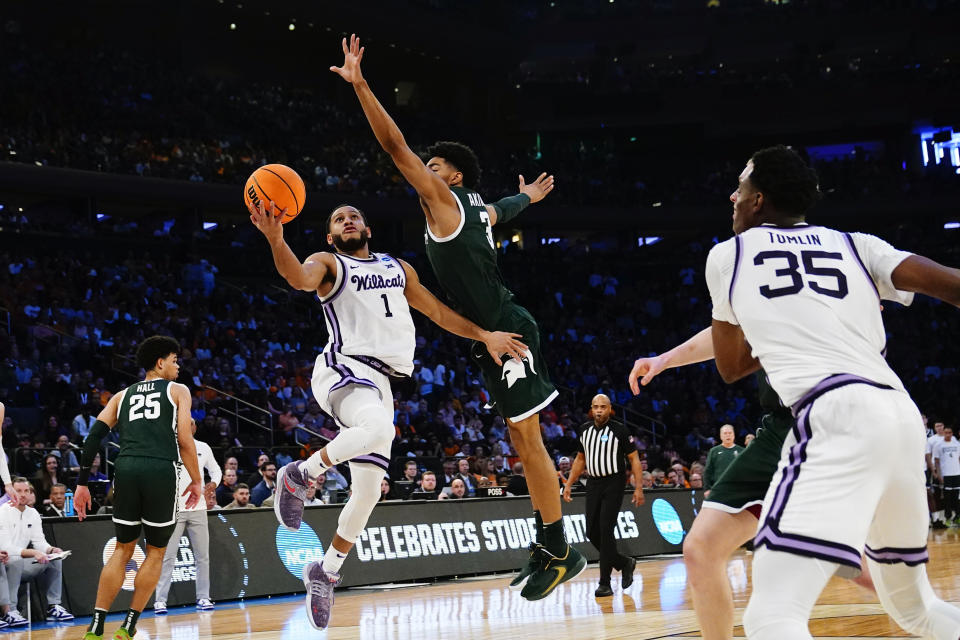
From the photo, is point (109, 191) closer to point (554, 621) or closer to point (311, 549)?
point (311, 549)

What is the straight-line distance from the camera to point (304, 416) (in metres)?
18.3

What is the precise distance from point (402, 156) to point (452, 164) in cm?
74

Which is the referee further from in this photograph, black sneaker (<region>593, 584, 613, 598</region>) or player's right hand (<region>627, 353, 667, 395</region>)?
player's right hand (<region>627, 353, 667, 395</region>)

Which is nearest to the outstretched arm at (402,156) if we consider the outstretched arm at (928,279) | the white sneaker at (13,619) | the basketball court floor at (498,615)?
the outstretched arm at (928,279)

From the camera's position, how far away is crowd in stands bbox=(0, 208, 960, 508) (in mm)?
15859

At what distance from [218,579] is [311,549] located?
3.87 feet

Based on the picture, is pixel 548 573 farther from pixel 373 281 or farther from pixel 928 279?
pixel 928 279

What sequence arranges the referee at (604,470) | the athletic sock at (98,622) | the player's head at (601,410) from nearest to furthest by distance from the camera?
the athletic sock at (98,622) < the referee at (604,470) < the player's head at (601,410)

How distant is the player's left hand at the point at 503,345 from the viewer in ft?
18.2

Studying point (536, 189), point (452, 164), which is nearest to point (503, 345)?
point (452, 164)

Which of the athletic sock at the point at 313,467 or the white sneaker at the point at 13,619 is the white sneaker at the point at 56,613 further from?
the athletic sock at the point at 313,467

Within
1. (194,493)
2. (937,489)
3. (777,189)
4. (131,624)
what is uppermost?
(777,189)

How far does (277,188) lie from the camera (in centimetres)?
663

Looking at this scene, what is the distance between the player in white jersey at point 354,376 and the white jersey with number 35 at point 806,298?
277 centimetres
